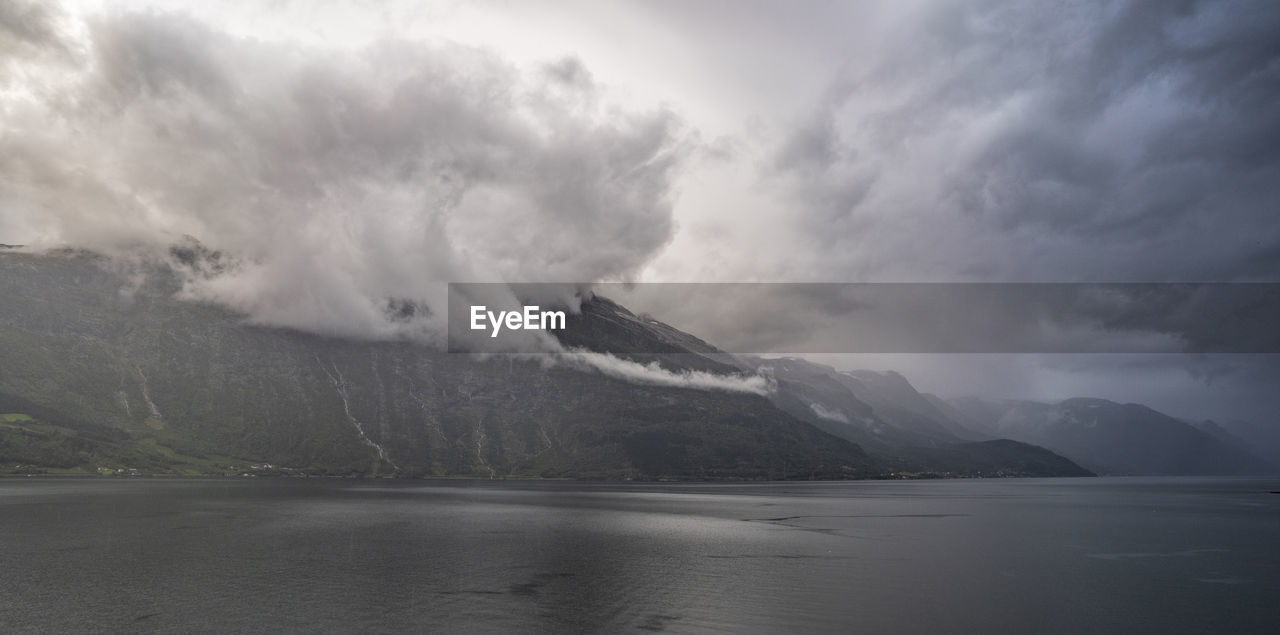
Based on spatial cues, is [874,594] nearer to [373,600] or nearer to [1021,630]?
[1021,630]

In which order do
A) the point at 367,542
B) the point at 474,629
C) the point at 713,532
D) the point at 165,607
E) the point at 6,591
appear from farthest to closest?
the point at 713,532, the point at 367,542, the point at 6,591, the point at 165,607, the point at 474,629

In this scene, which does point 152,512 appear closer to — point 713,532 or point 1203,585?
point 713,532

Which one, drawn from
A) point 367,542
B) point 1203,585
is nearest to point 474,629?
point 367,542

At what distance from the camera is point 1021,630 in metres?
61.3

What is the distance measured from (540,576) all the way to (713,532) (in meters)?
67.1

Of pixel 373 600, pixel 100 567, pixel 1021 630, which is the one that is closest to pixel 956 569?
pixel 1021 630

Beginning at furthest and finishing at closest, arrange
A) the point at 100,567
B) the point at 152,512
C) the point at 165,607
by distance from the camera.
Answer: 1. the point at 152,512
2. the point at 100,567
3. the point at 165,607

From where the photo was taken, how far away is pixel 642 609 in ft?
227

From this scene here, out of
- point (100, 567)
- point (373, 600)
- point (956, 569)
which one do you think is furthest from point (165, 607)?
point (956, 569)

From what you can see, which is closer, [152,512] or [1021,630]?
[1021,630]

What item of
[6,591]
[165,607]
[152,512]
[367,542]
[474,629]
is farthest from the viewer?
[152,512]

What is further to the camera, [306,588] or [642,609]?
[306,588]

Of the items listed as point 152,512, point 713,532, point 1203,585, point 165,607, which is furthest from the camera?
point 152,512

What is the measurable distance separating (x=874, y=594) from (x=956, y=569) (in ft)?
90.0
